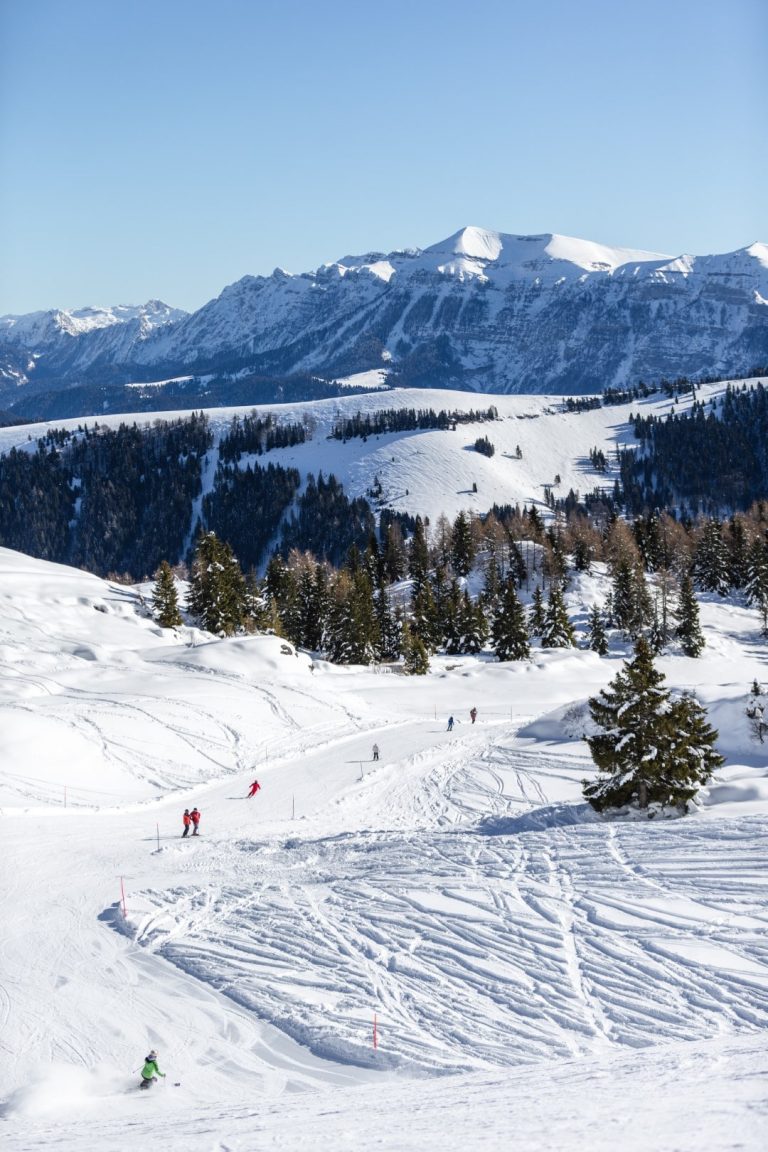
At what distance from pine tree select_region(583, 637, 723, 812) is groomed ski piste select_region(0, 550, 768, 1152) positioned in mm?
1325

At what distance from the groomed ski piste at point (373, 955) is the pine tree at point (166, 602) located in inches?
1253

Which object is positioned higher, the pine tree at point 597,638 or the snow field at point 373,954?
the snow field at point 373,954

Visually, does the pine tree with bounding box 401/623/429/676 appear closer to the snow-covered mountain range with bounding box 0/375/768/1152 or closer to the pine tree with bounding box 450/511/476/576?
the snow-covered mountain range with bounding box 0/375/768/1152

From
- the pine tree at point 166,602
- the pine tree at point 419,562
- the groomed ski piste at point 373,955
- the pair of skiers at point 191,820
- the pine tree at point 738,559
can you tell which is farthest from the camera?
the pine tree at point 738,559

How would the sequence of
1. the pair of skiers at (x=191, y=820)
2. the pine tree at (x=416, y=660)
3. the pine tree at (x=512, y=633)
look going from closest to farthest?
the pair of skiers at (x=191, y=820)
the pine tree at (x=416, y=660)
the pine tree at (x=512, y=633)

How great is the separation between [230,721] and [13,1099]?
108 ft

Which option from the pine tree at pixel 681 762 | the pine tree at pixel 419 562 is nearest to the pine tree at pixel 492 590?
the pine tree at pixel 419 562

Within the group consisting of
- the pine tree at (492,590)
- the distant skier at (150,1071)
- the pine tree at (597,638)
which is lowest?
the pine tree at (597,638)

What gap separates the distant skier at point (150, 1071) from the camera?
542 inches

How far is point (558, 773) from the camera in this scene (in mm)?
37031

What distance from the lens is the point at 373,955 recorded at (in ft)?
58.3

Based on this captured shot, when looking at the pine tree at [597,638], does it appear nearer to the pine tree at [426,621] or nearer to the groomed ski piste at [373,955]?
the pine tree at [426,621]

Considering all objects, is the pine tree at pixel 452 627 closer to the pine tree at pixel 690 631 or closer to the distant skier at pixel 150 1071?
the pine tree at pixel 690 631

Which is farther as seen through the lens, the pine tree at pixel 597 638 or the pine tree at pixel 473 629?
the pine tree at pixel 473 629
